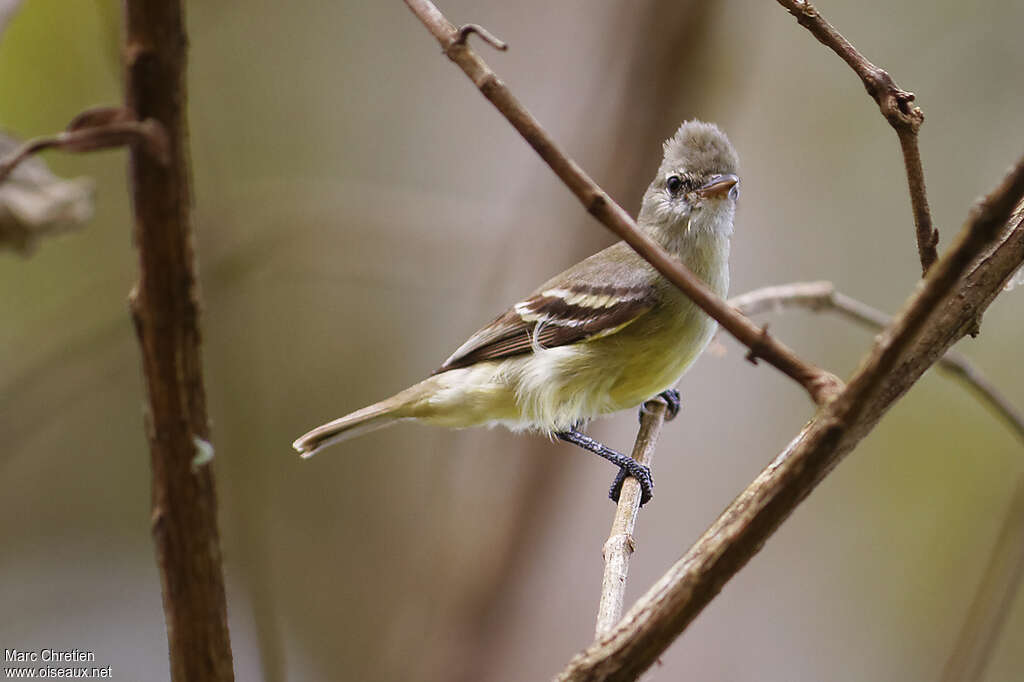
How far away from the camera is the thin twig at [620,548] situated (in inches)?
52.7

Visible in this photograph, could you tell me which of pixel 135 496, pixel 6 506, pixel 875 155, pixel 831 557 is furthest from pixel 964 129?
pixel 6 506

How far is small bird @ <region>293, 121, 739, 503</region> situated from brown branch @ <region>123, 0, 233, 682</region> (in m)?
1.49

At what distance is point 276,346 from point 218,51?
1458 millimetres

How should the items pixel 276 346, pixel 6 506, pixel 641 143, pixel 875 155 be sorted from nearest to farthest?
1. pixel 641 143
2. pixel 6 506
3. pixel 276 346
4. pixel 875 155

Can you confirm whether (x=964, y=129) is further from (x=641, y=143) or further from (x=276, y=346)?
(x=276, y=346)

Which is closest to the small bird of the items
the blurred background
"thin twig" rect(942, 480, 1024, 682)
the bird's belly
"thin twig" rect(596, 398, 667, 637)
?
the bird's belly

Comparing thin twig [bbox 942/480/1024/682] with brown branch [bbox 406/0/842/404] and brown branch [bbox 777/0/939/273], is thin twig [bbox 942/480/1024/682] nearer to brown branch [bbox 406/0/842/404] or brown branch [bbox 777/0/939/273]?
brown branch [bbox 777/0/939/273]

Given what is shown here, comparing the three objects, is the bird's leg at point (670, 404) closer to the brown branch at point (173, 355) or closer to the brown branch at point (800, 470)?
the brown branch at point (800, 470)

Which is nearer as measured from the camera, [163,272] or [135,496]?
[163,272]

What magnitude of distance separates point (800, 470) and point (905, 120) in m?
0.69

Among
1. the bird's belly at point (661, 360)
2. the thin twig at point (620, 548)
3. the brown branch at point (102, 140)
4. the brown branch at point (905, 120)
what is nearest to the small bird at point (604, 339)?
the bird's belly at point (661, 360)

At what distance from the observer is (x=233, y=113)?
14.1 feet

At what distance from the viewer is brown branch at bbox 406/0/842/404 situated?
3.32ft

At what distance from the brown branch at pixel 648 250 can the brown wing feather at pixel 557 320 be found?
5.40 ft
